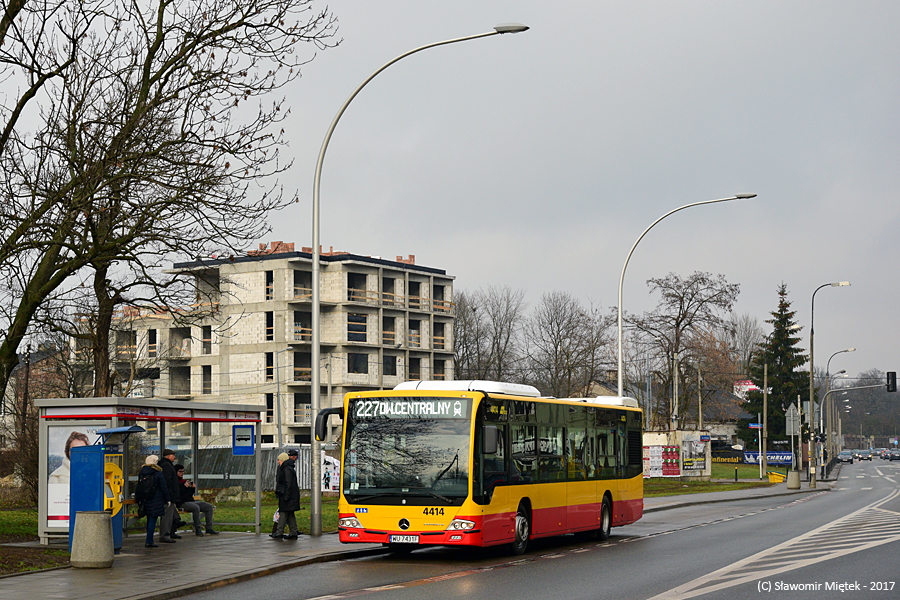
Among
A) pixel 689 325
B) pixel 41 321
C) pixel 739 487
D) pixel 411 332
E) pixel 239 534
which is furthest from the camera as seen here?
pixel 411 332

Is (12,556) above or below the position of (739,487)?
above

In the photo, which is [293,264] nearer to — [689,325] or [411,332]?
[411,332]

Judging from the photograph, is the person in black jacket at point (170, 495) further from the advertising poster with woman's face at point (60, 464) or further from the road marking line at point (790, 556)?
the road marking line at point (790, 556)

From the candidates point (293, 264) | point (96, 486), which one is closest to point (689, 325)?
point (293, 264)

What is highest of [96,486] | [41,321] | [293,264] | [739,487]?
[293,264]

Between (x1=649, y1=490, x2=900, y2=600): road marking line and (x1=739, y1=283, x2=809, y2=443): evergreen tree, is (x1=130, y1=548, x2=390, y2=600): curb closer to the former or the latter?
(x1=649, y1=490, x2=900, y2=600): road marking line

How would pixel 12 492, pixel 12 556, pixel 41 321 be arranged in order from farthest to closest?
pixel 12 492
pixel 41 321
pixel 12 556

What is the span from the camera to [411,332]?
9406 centimetres

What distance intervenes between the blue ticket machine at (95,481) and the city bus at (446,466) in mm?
3432

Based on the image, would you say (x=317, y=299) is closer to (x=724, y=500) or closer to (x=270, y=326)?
(x=724, y=500)

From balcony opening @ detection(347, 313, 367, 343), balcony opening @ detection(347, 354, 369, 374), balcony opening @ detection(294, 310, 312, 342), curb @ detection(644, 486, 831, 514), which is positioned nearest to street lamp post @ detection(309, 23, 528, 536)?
curb @ detection(644, 486, 831, 514)

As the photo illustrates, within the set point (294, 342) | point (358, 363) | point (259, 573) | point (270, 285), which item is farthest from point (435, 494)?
point (358, 363)

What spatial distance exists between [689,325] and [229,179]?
47.6m

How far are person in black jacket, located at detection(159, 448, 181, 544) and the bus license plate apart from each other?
501 cm
